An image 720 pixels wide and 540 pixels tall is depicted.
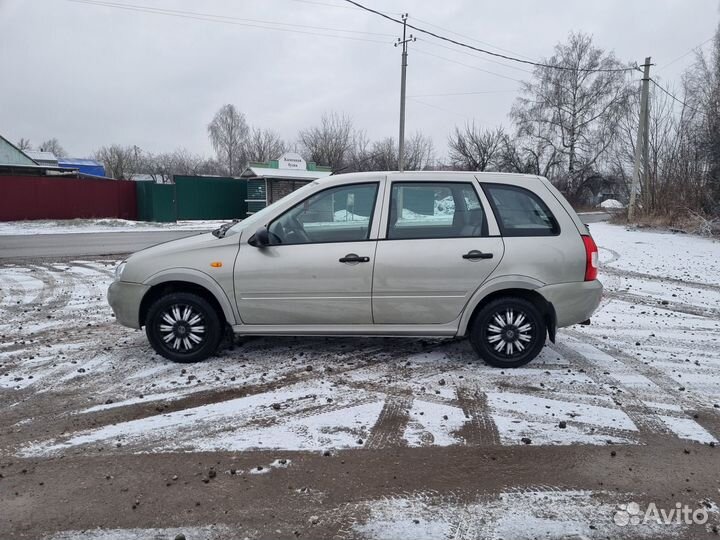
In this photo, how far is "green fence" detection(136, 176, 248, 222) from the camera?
29.3 m

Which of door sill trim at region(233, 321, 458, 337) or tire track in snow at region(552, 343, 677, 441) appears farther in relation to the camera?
door sill trim at region(233, 321, 458, 337)

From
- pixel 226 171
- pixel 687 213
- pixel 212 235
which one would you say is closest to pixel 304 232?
pixel 212 235

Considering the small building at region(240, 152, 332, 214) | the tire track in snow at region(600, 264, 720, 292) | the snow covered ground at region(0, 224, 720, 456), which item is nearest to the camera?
the snow covered ground at region(0, 224, 720, 456)

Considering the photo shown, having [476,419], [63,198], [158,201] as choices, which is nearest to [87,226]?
[63,198]

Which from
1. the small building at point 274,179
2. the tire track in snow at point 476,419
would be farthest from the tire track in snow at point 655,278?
the small building at point 274,179

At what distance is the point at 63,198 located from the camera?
28.5 metres

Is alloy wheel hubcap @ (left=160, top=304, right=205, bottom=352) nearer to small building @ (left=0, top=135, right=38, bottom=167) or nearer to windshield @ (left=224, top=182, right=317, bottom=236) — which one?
windshield @ (left=224, top=182, right=317, bottom=236)

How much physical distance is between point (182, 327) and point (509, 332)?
123 inches

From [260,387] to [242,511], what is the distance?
172 cm

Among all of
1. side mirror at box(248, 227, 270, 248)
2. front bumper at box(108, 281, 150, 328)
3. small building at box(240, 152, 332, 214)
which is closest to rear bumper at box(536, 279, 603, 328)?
side mirror at box(248, 227, 270, 248)

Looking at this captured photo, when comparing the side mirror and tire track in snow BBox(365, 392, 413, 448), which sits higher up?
the side mirror

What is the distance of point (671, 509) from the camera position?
2.95 m

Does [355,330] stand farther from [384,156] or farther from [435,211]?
[384,156]

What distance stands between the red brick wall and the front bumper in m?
26.9
